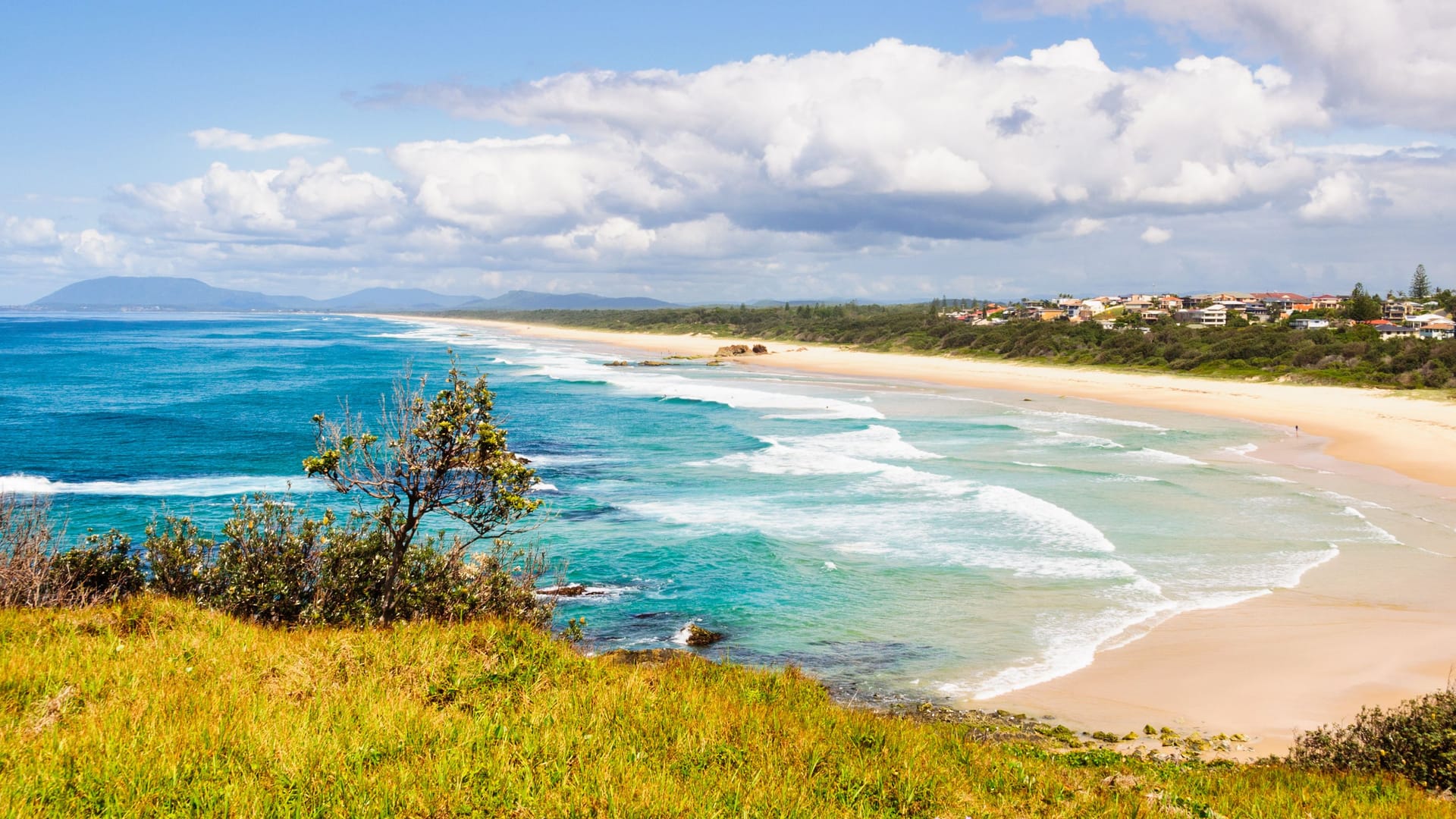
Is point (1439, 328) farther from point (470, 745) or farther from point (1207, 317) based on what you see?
point (470, 745)

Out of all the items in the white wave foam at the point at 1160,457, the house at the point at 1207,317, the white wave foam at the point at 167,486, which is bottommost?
the white wave foam at the point at 167,486

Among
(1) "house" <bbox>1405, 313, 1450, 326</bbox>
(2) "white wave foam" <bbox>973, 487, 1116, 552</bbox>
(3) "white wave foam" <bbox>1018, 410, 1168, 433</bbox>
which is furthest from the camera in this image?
(1) "house" <bbox>1405, 313, 1450, 326</bbox>

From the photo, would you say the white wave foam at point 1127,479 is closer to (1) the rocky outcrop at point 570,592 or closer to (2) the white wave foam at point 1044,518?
(2) the white wave foam at point 1044,518

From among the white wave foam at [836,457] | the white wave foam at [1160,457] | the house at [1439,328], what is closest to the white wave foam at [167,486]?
the white wave foam at [836,457]

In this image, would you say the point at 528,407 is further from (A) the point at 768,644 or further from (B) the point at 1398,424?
(B) the point at 1398,424

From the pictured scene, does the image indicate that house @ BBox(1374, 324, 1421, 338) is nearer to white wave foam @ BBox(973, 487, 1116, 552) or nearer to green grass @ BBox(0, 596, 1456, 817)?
white wave foam @ BBox(973, 487, 1116, 552)

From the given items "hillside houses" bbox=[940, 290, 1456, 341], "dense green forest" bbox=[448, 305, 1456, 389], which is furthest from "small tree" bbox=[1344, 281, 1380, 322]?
"dense green forest" bbox=[448, 305, 1456, 389]

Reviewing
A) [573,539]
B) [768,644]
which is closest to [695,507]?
[573,539]
